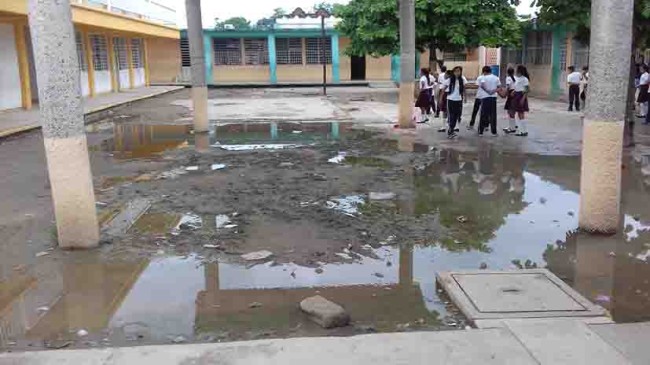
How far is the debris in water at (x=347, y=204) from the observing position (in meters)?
7.49

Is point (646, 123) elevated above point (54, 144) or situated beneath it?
situated beneath

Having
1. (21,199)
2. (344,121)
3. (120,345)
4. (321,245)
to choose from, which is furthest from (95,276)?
(344,121)

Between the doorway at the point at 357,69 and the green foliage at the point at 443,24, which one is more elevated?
the green foliage at the point at 443,24

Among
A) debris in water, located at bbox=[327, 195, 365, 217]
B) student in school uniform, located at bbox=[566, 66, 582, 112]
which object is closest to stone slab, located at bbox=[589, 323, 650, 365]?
debris in water, located at bbox=[327, 195, 365, 217]

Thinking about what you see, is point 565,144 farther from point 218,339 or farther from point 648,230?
point 218,339

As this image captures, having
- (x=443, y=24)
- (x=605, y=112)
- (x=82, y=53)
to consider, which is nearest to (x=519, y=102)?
(x=605, y=112)

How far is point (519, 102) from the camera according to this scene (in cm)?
1324

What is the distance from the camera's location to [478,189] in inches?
343

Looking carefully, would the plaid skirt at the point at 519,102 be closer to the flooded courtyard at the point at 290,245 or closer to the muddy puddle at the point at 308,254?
the flooded courtyard at the point at 290,245

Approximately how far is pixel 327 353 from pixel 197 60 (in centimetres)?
1177

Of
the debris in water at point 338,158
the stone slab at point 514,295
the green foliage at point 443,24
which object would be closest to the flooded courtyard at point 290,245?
the debris in water at point 338,158

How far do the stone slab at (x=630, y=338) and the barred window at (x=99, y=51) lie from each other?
86.4 ft

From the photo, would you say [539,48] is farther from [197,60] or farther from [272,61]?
[197,60]

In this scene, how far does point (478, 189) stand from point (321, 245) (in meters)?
3.32
